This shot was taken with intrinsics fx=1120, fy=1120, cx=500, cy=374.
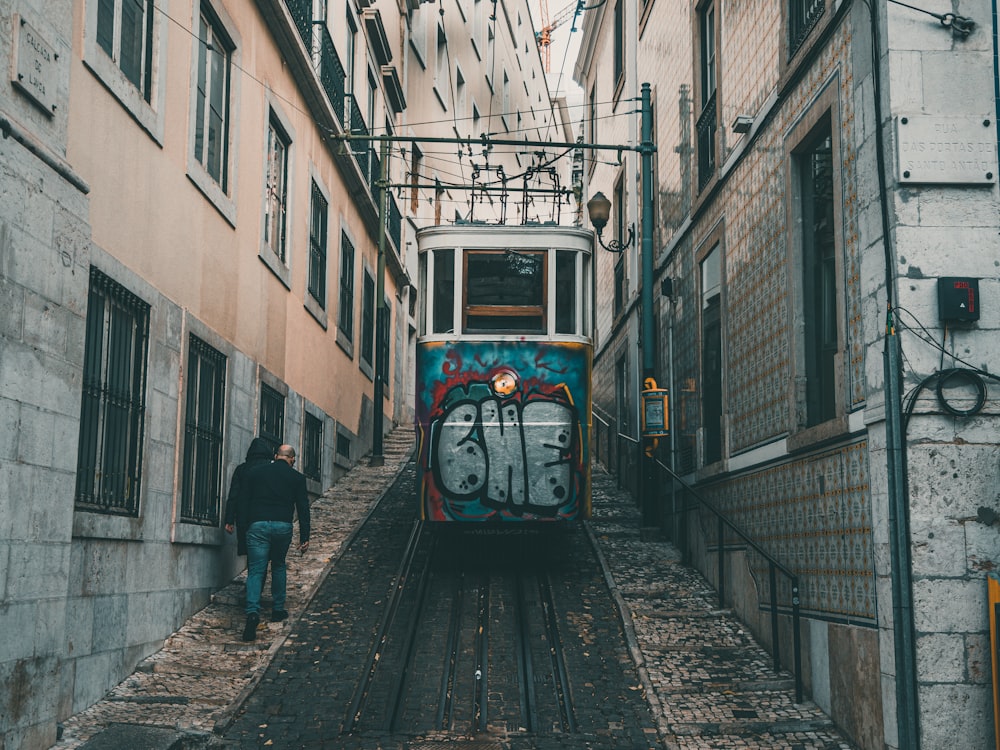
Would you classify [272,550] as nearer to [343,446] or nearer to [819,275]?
[819,275]

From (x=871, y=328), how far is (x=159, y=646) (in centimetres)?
603

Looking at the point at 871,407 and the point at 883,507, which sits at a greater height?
the point at 871,407

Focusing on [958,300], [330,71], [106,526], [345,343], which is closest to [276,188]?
[330,71]

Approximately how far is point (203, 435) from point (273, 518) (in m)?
1.14

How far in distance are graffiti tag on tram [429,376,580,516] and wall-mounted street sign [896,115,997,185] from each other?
5.34m

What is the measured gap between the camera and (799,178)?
9398 mm

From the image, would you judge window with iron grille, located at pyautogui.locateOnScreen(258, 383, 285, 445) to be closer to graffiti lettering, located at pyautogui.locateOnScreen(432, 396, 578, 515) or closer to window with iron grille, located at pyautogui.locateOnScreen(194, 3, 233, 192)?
graffiti lettering, located at pyautogui.locateOnScreen(432, 396, 578, 515)

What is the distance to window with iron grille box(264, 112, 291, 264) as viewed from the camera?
13228 mm

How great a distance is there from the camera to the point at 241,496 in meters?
10.3

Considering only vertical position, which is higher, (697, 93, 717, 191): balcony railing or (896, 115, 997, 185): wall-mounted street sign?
(697, 93, 717, 191): balcony railing

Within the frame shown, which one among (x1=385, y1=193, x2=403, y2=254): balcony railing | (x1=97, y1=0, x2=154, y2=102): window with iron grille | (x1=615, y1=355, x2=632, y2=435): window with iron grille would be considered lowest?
(x1=615, y1=355, x2=632, y2=435): window with iron grille

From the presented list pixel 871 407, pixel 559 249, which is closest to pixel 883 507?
pixel 871 407

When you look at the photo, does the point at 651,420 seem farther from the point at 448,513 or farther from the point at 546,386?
the point at 448,513

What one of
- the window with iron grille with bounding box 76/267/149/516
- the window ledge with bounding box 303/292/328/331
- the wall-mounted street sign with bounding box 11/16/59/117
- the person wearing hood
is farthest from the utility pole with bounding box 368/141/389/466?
the wall-mounted street sign with bounding box 11/16/59/117
